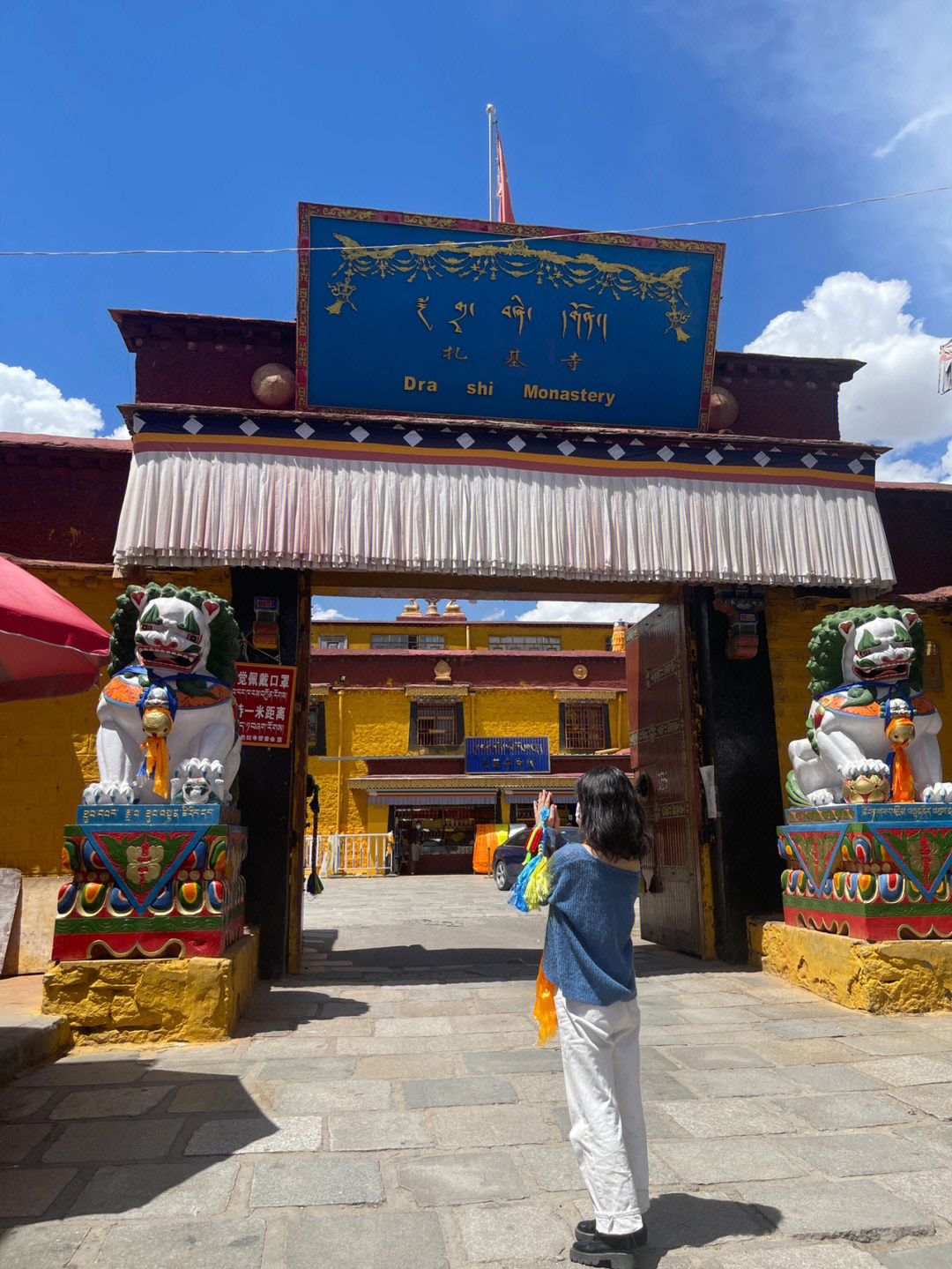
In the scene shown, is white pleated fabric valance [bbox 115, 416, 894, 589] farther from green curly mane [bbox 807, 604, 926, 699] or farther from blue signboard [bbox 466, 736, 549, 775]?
blue signboard [bbox 466, 736, 549, 775]

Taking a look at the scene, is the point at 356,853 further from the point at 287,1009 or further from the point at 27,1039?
the point at 27,1039

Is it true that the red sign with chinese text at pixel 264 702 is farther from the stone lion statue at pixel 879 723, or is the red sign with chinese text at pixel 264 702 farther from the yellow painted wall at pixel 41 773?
the stone lion statue at pixel 879 723

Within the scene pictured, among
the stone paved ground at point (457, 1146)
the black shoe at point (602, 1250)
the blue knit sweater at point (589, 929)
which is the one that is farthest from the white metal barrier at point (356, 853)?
the black shoe at point (602, 1250)

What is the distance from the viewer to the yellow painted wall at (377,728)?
76.3 feet

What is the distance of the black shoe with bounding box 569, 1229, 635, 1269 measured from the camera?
241cm

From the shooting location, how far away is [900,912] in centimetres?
549

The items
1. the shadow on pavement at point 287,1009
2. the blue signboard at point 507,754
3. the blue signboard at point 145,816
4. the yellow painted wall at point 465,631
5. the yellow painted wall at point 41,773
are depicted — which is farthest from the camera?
the yellow painted wall at point 465,631

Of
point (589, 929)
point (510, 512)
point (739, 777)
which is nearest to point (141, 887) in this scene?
point (589, 929)

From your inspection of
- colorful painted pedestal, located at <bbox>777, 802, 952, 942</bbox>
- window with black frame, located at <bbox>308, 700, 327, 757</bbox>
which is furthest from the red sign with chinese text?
window with black frame, located at <bbox>308, 700, 327, 757</bbox>

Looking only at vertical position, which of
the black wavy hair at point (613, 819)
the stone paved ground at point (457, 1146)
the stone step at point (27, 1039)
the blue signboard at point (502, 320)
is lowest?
the stone paved ground at point (457, 1146)

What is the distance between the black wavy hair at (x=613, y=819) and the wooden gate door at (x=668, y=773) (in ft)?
16.9

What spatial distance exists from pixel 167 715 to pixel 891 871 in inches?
180

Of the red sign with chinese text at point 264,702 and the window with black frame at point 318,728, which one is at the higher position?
the window with black frame at point 318,728

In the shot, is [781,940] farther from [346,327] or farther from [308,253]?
[308,253]
